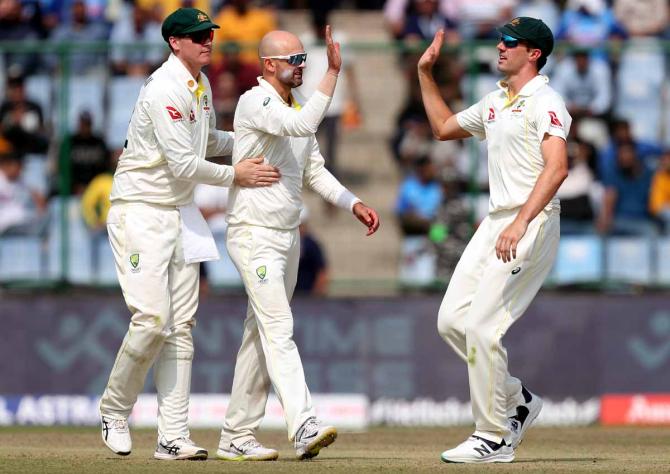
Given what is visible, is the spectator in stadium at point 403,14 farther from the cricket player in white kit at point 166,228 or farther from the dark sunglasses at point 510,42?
the cricket player in white kit at point 166,228

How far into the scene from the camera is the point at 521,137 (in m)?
8.30

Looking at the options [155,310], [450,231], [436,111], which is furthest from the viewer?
[450,231]

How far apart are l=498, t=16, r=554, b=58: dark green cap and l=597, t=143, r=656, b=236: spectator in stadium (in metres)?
5.34

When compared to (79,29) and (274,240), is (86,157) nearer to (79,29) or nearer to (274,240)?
(79,29)

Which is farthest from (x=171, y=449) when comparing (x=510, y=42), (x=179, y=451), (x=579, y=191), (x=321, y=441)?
(x=579, y=191)

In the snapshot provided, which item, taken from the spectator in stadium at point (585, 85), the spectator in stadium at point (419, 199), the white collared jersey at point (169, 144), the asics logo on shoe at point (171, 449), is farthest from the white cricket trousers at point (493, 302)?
the spectator in stadium at point (585, 85)

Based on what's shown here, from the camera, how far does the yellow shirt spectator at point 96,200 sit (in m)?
13.8

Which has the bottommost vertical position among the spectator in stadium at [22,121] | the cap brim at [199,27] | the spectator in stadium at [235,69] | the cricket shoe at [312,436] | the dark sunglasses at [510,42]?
the cricket shoe at [312,436]

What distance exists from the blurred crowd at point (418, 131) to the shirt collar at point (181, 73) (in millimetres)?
4916

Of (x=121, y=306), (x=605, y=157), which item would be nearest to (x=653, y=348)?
(x=605, y=157)

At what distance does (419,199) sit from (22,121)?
3.78 m

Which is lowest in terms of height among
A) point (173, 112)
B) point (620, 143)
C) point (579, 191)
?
point (579, 191)

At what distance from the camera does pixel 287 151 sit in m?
8.75

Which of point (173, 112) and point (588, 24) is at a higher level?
point (588, 24)
